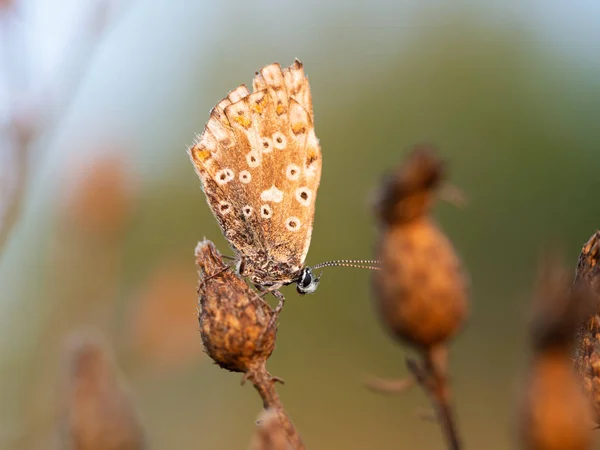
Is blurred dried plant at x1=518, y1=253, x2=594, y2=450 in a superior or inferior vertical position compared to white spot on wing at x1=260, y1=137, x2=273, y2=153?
inferior

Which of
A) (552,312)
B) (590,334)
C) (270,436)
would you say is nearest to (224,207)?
(270,436)

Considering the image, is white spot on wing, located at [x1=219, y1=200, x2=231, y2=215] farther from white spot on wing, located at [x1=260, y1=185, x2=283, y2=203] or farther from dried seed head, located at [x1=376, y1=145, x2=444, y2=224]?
dried seed head, located at [x1=376, y1=145, x2=444, y2=224]

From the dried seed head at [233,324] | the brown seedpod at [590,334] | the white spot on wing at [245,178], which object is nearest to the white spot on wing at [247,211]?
the white spot on wing at [245,178]

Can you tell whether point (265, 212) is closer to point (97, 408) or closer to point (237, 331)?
point (237, 331)

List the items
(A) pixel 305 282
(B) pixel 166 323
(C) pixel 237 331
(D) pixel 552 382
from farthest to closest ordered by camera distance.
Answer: (B) pixel 166 323 < (A) pixel 305 282 < (C) pixel 237 331 < (D) pixel 552 382

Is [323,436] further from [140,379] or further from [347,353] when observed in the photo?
[140,379]

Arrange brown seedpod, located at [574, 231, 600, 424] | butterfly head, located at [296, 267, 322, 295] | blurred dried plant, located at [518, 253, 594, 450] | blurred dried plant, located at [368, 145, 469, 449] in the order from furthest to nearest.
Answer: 1. butterfly head, located at [296, 267, 322, 295]
2. blurred dried plant, located at [368, 145, 469, 449]
3. brown seedpod, located at [574, 231, 600, 424]
4. blurred dried plant, located at [518, 253, 594, 450]

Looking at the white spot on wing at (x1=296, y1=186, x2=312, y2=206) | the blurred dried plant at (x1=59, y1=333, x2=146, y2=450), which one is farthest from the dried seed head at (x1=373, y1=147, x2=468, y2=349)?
the white spot on wing at (x1=296, y1=186, x2=312, y2=206)

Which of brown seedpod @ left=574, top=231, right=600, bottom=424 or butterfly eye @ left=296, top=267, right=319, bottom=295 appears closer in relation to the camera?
brown seedpod @ left=574, top=231, right=600, bottom=424
